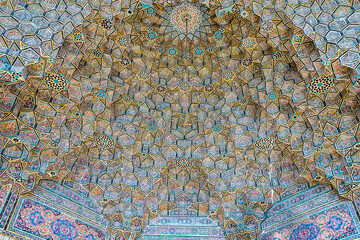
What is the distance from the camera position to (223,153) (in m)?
9.41

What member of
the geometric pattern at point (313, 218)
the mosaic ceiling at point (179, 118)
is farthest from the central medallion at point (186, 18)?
the geometric pattern at point (313, 218)

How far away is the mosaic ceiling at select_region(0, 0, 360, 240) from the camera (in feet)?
24.5

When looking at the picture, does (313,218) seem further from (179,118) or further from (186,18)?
(186,18)

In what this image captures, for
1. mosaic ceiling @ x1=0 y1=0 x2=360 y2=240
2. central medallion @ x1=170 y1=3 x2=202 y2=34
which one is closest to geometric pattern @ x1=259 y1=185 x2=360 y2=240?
mosaic ceiling @ x1=0 y1=0 x2=360 y2=240

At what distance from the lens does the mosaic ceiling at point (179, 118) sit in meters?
7.47

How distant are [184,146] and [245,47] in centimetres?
300

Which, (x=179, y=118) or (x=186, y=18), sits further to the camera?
(x=179, y=118)

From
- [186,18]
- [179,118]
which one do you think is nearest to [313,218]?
[179,118]

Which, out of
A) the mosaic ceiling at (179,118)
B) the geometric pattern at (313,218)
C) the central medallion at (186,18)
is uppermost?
the central medallion at (186,18)

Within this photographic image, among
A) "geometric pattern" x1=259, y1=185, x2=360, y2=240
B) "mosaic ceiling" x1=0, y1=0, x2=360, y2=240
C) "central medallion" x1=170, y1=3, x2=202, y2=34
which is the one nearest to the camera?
"mosaic ceiling" x1=0, y1=0, x2=360, y2=240

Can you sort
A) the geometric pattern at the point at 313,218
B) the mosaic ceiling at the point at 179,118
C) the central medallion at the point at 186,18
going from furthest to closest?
the central medallion at the point at 186,18, the geometric pattern at the point at 313,218, the mosaic ceiling at the point at 179,118

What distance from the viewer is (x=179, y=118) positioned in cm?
976

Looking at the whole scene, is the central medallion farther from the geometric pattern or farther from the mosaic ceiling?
the geometric pattern

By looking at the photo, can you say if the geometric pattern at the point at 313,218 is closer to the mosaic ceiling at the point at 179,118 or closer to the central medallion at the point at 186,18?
the mosaic ceiling at the point at 179,118
